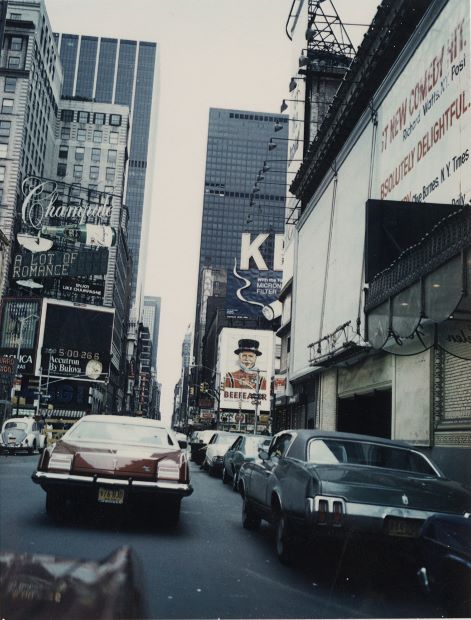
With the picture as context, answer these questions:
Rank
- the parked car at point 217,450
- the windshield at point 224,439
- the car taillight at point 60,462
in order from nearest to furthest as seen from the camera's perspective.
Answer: the car taillight at point 60,462 → the parked car at point 217,450 → the windshield at point 224,439

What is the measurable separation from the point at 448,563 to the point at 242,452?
Result: 436 inches

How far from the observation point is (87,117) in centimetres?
11300

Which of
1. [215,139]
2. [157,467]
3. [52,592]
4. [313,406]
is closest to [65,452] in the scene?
[157,467]

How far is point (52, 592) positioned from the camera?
14.7 feet

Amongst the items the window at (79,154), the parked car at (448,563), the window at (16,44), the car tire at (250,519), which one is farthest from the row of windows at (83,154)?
the parked car at (448,563)

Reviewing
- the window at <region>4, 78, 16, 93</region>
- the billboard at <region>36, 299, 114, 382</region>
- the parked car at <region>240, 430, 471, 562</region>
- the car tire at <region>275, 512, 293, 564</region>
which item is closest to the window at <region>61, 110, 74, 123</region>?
the window at <region>4, 78, 16, 93</region>

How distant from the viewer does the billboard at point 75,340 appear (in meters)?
84.2

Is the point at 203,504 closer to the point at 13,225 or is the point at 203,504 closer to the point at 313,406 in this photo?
the point at 313,406

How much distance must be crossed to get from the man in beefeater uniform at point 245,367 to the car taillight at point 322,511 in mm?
86834

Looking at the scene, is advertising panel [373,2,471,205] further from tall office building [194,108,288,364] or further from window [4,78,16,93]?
tall office building [194,108,288,364]

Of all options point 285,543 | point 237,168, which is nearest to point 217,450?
point 285,543

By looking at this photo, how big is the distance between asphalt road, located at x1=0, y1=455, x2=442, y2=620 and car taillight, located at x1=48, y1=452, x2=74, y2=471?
666 millimetres

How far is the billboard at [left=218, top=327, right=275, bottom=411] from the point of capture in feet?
303

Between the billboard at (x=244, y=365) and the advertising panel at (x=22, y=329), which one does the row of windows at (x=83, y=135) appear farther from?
the billboard at (x=244, y=365)
